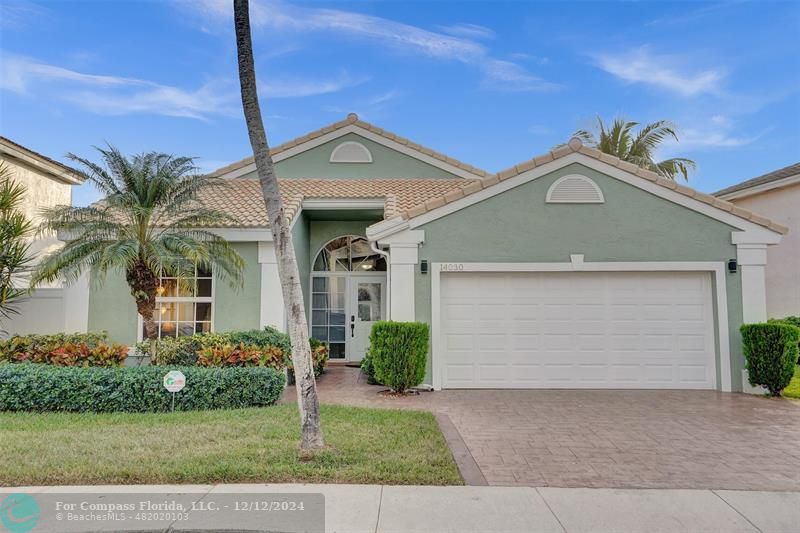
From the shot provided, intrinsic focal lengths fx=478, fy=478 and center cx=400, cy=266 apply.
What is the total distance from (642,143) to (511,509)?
2115cm

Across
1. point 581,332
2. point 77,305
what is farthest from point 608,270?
point 77,305

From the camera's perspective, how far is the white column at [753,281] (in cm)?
984

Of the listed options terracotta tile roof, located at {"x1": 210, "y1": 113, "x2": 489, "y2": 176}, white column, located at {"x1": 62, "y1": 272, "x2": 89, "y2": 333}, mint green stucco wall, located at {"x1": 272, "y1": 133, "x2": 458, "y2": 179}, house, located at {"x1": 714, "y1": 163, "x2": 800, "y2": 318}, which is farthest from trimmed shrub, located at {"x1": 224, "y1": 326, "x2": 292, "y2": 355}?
house, located at {"x1": 714, "y1": 163, "x2": 800, "y2": 318}

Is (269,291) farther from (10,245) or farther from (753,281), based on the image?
(753,281)

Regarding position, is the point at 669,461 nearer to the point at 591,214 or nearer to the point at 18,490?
the point at 591,214

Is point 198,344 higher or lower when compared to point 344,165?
lower

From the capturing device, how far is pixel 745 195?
16.6 meters

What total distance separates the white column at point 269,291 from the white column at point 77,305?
3978 millimetres

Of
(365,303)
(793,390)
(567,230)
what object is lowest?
(793,390)

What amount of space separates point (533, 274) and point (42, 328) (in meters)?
11.1

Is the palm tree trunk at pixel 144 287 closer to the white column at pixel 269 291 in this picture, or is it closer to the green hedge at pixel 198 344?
the green hedge at pixel 198 344

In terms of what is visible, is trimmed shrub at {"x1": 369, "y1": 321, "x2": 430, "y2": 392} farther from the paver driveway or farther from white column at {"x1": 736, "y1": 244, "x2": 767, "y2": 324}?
white column at {"x1": 736, "y1": 244, "x2": 767, "y2": 324}

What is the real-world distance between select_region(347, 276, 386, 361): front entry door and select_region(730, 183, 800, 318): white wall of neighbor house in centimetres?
1286

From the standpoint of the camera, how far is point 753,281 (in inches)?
389
